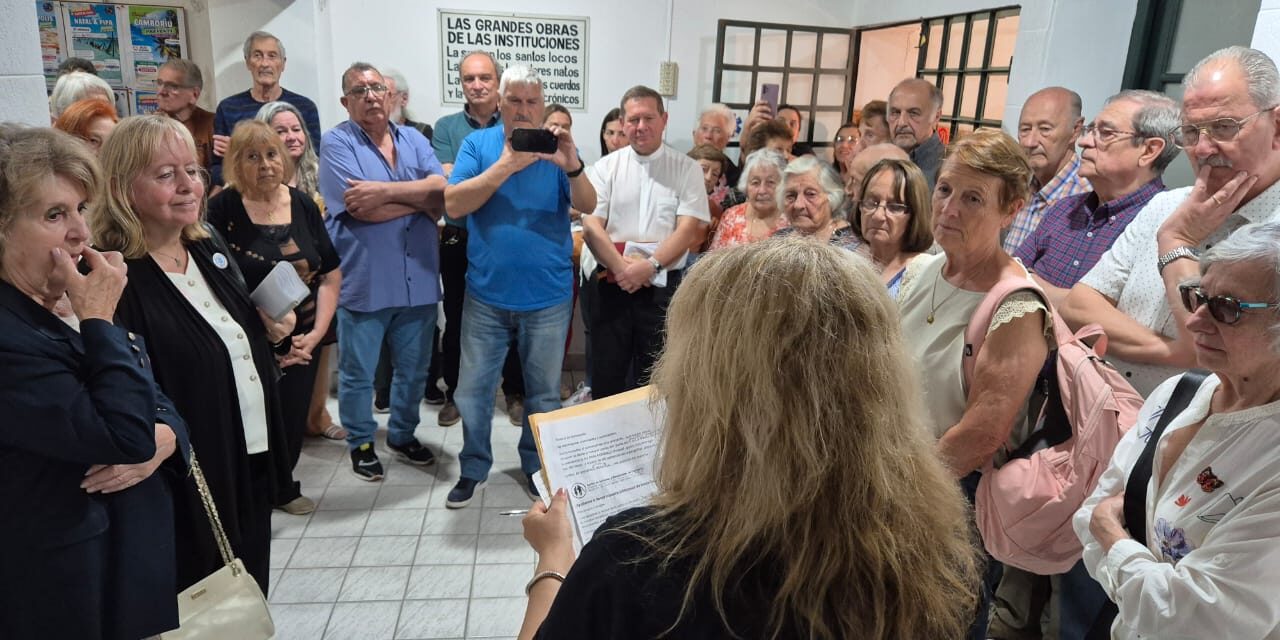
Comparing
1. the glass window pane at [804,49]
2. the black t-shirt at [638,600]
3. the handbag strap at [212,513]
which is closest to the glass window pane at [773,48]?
the glass window pane at [804,49]

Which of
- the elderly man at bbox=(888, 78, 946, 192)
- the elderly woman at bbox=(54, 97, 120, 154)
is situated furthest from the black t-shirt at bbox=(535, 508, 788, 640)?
the elderly man at bbox=(888, 78, 946, 192)

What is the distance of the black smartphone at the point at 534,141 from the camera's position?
109 inches

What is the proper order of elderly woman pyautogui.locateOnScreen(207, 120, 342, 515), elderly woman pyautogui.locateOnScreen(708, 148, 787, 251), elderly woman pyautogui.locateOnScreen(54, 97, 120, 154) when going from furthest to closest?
1. elderly woman pyautogui.locateOnScreen(708, 148, 787, 251)
2. elderly woman pyautogui.locateOnScreen(54, 97, 120, 154)
3. elderly woman pyautogui.locateOnScreen(207, 120, 342, 515)

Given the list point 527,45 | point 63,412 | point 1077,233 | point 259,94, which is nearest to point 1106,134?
point 1077,233

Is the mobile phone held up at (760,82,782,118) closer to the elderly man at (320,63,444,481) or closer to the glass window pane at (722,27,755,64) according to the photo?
the glass window pane at (722,27,755,64)

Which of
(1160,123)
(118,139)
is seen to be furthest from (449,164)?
(1160,123)

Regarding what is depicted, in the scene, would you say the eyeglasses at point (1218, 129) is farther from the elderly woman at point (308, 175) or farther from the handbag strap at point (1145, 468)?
the elderly woman at point (308, 175)

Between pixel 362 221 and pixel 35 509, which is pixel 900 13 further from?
pixel 35 509

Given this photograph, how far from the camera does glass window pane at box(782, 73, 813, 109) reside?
6.81 meters

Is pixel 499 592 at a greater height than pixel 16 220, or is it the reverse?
pixel 16 220

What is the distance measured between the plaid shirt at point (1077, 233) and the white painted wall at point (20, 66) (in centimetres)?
299

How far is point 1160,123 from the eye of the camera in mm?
2445

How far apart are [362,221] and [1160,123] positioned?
2799mm

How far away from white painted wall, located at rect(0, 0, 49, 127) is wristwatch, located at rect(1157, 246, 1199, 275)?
2.84m
